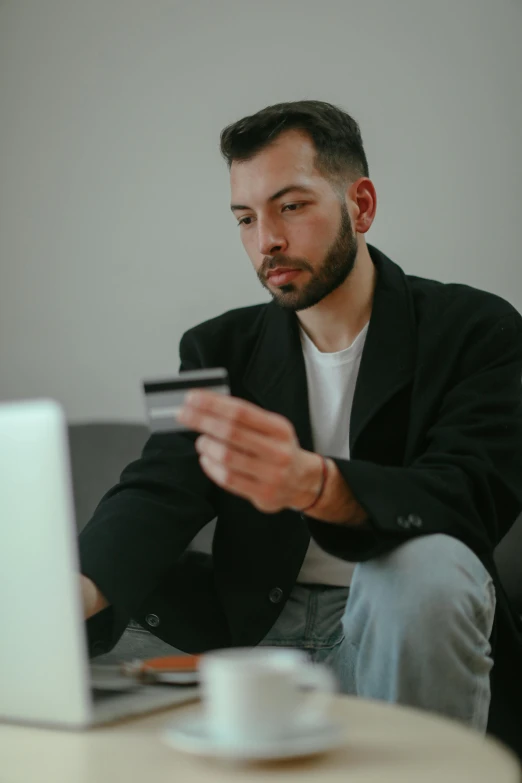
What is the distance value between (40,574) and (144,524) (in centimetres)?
64

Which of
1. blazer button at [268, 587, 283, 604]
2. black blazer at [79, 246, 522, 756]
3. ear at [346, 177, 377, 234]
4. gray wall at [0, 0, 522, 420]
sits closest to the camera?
black blazer at [79, 246, 522, 756]

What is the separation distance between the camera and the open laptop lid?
0.70 metres

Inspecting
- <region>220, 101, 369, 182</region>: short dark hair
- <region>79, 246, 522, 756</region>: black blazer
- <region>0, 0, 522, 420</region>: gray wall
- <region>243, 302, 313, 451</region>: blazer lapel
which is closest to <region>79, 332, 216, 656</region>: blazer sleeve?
<region>79, 246, 522, 756</region>: black blazer

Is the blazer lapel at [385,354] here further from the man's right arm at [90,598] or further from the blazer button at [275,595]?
the man's right arm at [90,598]

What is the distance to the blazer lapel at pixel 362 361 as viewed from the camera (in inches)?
58.7

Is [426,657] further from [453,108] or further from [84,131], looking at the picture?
[84,131]

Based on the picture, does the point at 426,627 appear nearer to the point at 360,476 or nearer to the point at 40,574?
the point at 360,476

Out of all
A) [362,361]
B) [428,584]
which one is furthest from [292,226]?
[428,584]

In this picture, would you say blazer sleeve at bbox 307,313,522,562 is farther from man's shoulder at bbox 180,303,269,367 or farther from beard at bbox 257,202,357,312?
man's shoulder at bbox 180,303,269,367

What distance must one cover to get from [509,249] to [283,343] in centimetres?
67

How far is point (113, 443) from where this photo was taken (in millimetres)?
2107

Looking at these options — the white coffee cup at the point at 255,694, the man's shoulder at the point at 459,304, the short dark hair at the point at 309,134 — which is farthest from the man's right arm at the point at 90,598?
the short dark hair at the point at 309,134

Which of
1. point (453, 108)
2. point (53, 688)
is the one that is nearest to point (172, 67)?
point (453, 108)

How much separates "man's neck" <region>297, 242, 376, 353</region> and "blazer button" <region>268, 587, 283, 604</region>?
0.42 metres
